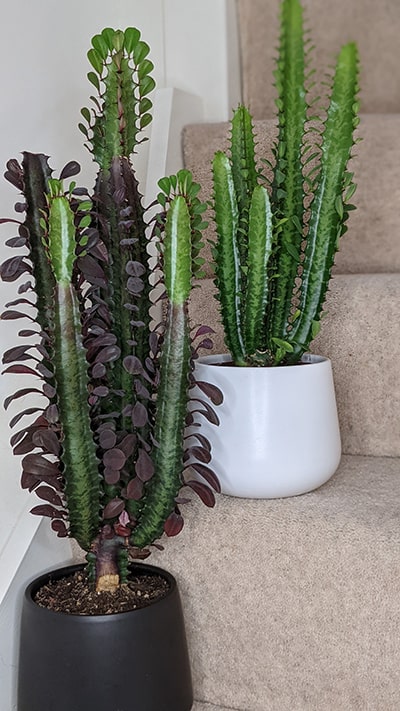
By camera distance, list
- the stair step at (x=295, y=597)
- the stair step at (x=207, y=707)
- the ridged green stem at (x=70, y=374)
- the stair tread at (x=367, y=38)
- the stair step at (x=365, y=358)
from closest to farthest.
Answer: the ridged green stem at (x=70, y=374) → the stair step at (x=295, y=597) → the stair step at (x=207, y=707) → the stair step at (x=365, y=358) → the stair tread at (x=367, y=38)

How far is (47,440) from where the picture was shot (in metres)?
0.83

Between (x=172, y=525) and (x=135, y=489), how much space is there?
0.07 m

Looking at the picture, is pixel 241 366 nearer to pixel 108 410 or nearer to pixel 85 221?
pixel 108 410

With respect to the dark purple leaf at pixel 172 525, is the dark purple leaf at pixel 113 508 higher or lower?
higher

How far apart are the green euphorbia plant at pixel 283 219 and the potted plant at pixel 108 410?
0.08 meters

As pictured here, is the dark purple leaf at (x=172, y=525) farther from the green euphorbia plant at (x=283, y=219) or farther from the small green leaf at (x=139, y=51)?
the small green leaf at (x=139, y=51)

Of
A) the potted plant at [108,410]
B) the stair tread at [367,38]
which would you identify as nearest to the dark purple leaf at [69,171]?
the potted plant at [108,410]

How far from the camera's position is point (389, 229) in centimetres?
137

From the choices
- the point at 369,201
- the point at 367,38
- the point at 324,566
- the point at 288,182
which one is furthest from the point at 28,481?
the point at 367,38

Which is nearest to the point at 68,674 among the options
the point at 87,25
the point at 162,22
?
the point at 87,25

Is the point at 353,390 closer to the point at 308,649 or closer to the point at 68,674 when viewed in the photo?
the point at 308,649

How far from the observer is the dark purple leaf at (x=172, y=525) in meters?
0.88

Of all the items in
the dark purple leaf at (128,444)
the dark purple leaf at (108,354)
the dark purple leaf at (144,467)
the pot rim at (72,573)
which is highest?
the dark purple leaf at (108,354)

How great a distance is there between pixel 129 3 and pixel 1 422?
73 cm
